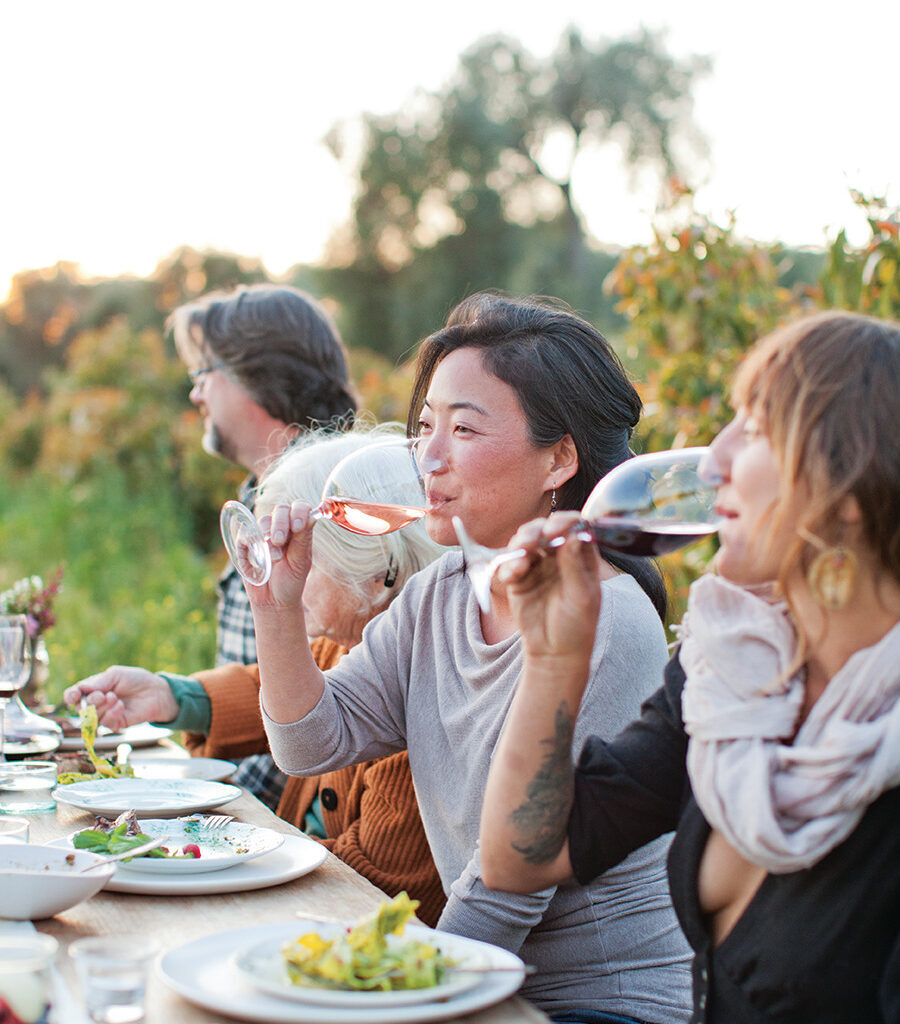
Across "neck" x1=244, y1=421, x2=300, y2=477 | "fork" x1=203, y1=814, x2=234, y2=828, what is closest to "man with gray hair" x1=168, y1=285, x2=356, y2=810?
"neck" x1=244, y1=421, x2=300, y2=477

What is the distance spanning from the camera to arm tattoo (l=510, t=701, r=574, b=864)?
1.53 m

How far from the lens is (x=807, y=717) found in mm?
1361

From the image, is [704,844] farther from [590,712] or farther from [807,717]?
[590,712]

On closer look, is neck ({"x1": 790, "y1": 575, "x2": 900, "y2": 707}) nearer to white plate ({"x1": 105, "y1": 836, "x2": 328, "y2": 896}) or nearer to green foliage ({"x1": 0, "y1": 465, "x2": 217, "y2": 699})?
white plate ({"x1": 105, "y1": 836, "x2": 328, "y2": 896})

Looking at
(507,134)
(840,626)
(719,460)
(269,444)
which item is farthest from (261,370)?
(507,134)

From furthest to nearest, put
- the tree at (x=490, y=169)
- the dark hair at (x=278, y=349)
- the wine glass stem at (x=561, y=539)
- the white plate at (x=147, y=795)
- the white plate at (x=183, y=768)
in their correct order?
the tree at (x=490, y=169) < the dark hair at (x=278, y=349) < the white plate at (x=183, y=768) < the white plate at (x=147, y=795) < the wine glass stem at (x=561, y=539)

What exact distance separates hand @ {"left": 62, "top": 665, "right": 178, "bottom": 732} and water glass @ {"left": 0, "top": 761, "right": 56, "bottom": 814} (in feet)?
1.19

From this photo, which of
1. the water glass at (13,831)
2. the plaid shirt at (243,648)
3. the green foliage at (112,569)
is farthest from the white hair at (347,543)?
the green foliage at (112,569)

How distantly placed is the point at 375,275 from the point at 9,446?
7055 mm

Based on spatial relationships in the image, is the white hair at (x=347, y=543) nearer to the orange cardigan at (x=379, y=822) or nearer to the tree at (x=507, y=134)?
the orange cardigan at (x=379, y=822)

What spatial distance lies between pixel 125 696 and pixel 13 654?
0.53 metres

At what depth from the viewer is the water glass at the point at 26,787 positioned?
221cm

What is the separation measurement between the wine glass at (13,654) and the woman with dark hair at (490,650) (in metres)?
0.63

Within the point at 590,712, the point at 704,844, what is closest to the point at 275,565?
the point at 590,712
